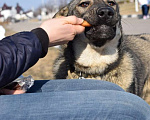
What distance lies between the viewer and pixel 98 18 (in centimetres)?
262

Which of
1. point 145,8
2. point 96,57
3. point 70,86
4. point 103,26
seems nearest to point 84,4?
point 103,26

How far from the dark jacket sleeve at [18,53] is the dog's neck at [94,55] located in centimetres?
151

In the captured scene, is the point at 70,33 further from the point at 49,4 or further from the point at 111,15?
the point at 49,4

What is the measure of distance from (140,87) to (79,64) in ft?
3.44

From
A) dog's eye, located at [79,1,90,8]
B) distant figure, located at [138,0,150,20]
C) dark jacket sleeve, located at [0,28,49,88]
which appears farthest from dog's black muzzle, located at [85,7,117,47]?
distant figure, located at [138,0,150,20]

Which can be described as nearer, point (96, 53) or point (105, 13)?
point (105, 13)

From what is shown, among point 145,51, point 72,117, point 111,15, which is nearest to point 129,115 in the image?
point 72,117

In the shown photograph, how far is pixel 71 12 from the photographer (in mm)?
3180

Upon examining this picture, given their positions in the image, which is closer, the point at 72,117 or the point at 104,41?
the point at 72,117

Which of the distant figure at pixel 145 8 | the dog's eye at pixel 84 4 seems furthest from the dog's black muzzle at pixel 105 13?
the distant figure at pixel 145 8

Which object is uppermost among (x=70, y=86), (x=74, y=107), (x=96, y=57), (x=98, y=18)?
(x=98, y=18)

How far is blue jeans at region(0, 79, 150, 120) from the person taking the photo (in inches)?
58.1

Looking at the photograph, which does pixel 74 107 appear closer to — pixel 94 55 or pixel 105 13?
pixel 105 13

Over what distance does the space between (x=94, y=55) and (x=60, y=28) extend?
1.41 metres
